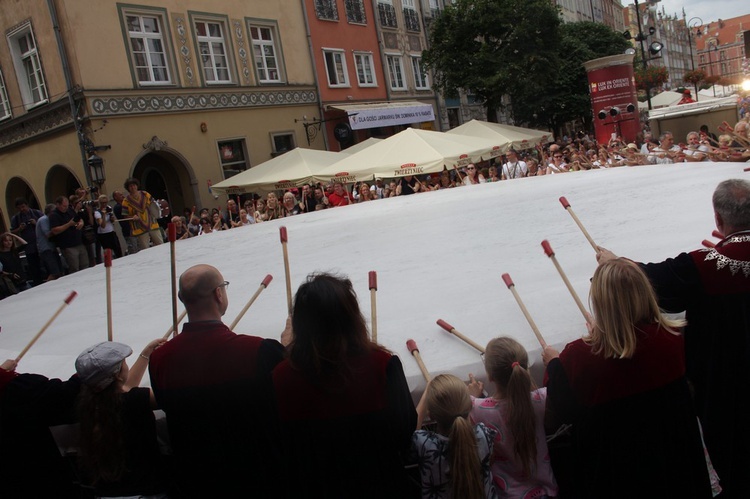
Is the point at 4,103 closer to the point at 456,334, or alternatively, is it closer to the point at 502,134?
the point at 502,134

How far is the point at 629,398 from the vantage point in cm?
233

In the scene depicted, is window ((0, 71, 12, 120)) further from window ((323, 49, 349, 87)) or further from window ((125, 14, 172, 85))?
window ((323, 49, 349, 87))

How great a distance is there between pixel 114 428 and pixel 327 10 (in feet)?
67.1

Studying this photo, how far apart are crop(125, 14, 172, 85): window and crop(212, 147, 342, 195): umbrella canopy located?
3.81 m

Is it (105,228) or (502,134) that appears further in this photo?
(502,134)

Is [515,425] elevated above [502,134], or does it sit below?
below

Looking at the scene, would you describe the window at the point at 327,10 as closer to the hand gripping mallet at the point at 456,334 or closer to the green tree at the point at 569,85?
the green tree at the point at 569,85

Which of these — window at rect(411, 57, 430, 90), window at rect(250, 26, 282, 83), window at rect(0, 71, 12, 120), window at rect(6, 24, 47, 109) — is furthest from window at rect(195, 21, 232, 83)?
window at rect(411, 57, 430, 90)

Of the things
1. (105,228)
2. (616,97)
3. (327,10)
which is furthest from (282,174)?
(327,10)

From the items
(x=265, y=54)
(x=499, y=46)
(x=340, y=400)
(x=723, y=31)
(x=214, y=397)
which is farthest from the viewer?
(x=723, y=31)

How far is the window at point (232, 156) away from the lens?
58.3ft

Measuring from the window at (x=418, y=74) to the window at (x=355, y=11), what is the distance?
3267mm

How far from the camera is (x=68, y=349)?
3.95 meters

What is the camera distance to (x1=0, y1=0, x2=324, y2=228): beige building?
1452 cm
